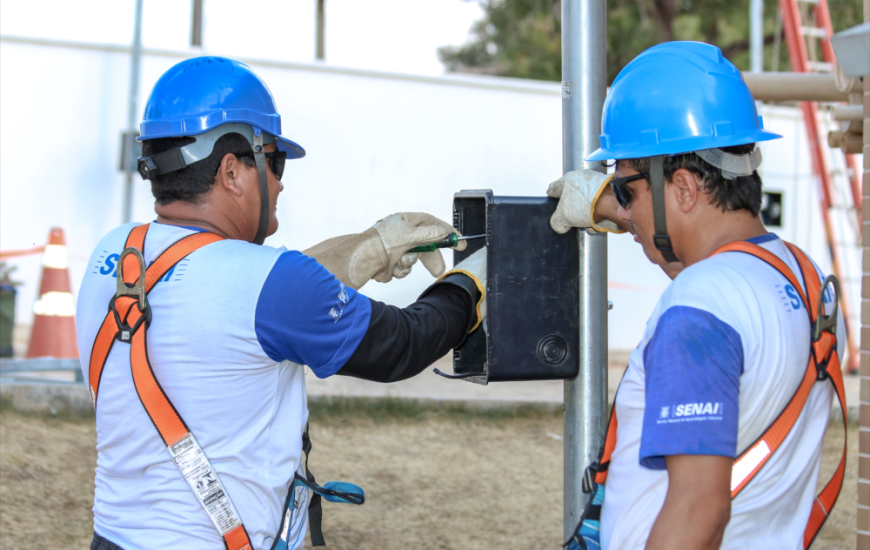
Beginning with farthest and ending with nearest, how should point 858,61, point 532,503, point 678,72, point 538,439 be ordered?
point 538,439
point 532,503
point 858,61
point 678,72

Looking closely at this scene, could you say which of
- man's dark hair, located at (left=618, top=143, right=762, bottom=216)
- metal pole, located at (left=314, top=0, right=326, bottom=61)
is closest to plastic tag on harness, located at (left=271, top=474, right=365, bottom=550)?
man's dark hair, located at (left=618, top=143, right=762, bottom=216)

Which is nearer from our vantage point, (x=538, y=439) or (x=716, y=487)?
(x=716, y=487)

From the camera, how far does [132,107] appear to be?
700 centimetres

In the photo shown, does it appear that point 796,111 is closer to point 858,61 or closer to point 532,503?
point 532,503

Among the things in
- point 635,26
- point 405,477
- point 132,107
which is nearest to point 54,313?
point 132,107

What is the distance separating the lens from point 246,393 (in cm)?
158

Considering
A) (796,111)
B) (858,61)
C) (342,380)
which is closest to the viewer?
(858,61)

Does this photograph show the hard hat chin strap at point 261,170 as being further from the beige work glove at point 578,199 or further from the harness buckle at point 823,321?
the harness buckle at point 823,321

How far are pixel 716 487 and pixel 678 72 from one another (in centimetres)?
81

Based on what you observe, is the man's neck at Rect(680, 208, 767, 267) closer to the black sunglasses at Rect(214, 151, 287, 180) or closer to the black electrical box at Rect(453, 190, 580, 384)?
the black electrical box at Rect(453, 190, 580, 384)

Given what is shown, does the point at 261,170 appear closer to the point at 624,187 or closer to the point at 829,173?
the point at 624,187

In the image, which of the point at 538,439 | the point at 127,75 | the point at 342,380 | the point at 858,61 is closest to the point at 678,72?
the point at 858,61

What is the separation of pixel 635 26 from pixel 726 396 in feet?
49.3

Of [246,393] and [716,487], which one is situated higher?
[246,393]
